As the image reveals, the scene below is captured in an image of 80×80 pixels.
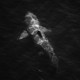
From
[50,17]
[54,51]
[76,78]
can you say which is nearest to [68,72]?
[76,78]

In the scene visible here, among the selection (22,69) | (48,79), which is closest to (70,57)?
(48,79)

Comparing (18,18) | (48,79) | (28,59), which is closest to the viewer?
(48,79)

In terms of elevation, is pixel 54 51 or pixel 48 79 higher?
pixel 54 51

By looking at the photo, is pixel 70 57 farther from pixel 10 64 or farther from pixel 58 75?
pixel 10 64

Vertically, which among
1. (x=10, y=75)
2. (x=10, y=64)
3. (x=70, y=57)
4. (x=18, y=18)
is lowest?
(x=10, y=75)

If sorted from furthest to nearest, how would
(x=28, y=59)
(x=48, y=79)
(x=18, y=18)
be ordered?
(x=18, y=18) < (x=28, y=59) < (x=48, y=79)

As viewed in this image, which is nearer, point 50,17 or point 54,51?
point 54,51

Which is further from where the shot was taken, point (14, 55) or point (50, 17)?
point (50, 17)

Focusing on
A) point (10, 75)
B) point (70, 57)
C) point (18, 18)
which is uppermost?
point (18, 18)

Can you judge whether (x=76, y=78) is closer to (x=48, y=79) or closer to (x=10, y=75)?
(x=48, y=79)
